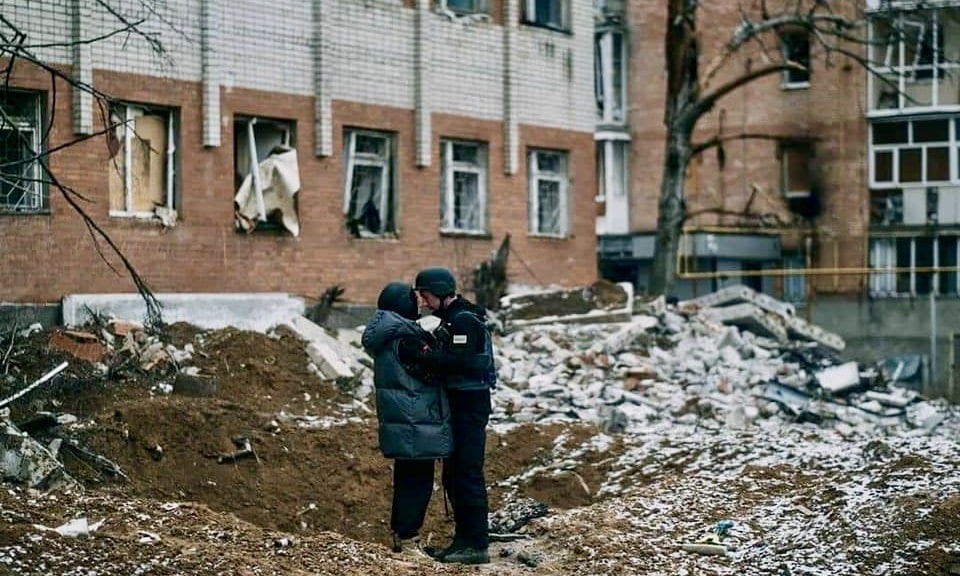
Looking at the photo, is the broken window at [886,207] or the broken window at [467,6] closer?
the broken window at [467,6]

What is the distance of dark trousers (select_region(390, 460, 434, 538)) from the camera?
1095cm

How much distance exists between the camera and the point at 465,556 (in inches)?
427

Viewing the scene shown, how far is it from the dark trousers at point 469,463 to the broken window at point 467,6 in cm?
1444

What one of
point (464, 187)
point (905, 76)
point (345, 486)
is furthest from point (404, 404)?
point (905, 76)

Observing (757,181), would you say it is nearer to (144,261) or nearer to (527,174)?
(527,174)

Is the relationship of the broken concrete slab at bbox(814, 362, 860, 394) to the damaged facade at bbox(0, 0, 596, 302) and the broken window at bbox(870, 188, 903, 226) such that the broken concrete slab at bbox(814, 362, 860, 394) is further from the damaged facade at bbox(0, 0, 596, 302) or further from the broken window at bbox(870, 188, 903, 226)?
the broken window at bbox(870, 188, 903, 226)

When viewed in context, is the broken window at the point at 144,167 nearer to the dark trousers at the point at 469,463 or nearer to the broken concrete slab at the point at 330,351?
the broken concrete slab at the point at 330,351

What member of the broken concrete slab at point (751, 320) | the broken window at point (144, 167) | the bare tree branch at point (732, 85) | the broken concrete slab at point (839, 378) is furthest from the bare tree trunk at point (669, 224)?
the broken window at point (144, 167)

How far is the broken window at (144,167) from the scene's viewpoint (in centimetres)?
1997

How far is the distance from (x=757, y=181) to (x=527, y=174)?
76.2 feet

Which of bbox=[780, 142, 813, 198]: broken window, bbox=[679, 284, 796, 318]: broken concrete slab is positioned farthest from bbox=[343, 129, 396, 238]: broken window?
bbox=[780, 142, 813, 198]: broken window

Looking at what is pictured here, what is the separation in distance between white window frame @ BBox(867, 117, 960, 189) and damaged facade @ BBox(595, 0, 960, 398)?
4 cm

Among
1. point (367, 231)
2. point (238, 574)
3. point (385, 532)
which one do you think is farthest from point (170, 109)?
point (238, 574)

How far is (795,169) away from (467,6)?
2529 centimetres
